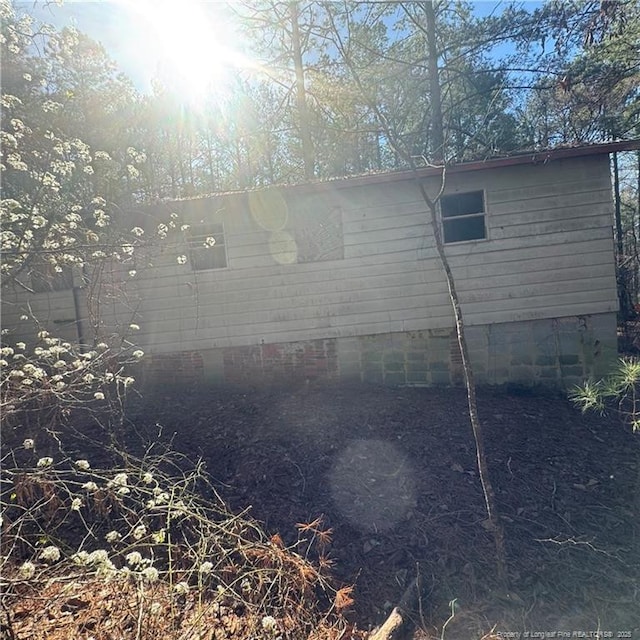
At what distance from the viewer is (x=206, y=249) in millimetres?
6777

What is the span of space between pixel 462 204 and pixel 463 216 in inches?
12.3

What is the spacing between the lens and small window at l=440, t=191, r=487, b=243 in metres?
6.09

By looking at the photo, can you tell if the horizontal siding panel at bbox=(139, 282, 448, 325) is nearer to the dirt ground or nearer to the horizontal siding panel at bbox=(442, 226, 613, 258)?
the horizontal siding panel at bbox=(442, 226, 613, 258)

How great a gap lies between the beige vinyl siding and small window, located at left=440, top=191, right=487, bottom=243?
159 mm

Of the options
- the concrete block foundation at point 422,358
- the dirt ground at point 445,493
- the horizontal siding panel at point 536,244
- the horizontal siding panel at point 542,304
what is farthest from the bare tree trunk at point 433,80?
the dirt ground at point 445,493

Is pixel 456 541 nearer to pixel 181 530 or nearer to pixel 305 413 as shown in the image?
pixel 181 530

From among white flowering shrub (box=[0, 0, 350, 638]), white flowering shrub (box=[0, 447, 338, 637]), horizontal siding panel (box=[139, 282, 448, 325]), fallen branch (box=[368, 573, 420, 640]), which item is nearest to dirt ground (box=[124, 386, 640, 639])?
fallen branch (box=[368, 573, 420, 640])

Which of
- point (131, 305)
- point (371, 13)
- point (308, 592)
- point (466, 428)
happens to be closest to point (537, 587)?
point (308, 592)

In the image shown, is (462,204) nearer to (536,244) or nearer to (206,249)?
(536,244)

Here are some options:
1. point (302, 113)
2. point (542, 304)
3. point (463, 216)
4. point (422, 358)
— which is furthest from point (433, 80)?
point (422, 358)

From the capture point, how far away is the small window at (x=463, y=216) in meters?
6.09

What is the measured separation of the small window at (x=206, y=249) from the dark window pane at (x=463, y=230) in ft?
12.4

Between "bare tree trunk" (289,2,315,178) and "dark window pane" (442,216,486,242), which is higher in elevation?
"bare tree trunk" (289,2,315,178)

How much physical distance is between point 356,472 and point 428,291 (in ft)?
11.2
